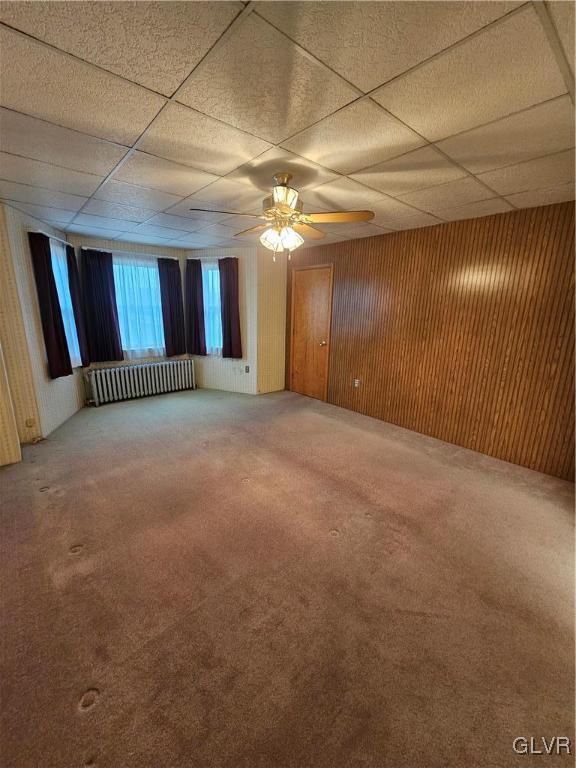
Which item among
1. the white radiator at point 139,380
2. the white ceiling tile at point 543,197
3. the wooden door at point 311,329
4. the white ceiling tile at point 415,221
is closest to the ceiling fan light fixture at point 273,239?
the white ceiling tile at point 415,221

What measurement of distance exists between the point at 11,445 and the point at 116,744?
2929 mm

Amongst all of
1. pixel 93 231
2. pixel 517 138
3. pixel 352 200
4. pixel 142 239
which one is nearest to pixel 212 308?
pixel 142 239

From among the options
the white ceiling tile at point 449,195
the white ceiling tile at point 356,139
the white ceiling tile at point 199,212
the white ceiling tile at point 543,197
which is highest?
the white ceiling tile at point 199,212

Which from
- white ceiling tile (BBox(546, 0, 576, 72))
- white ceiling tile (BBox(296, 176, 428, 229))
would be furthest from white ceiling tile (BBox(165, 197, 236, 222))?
white ceiling tile (BBox(546, 0, 576, 72))

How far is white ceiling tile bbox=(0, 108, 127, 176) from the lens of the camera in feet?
5.49

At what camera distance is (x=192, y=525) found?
229 centimetres

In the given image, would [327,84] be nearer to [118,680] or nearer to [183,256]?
[118,680]

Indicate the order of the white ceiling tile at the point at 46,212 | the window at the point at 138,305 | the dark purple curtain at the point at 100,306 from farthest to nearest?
the window at the point at 138,305, the dark purple curtain at the point at 100,306, the white ceiling tile at the point at 46,212

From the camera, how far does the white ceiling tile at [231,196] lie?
252 cm

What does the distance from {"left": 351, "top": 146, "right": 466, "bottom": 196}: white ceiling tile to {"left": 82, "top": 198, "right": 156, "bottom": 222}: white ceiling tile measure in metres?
2.23

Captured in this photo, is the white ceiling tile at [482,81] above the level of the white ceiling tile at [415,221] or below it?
below

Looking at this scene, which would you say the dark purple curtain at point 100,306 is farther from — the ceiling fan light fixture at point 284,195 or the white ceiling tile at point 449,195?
the white ceiling tile at point 449,195

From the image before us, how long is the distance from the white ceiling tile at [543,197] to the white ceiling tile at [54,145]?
3049 millimetres

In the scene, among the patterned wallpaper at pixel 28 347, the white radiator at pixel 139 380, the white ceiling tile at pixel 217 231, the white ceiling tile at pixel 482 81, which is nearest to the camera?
the white ceiling tile at pixel 482 81
